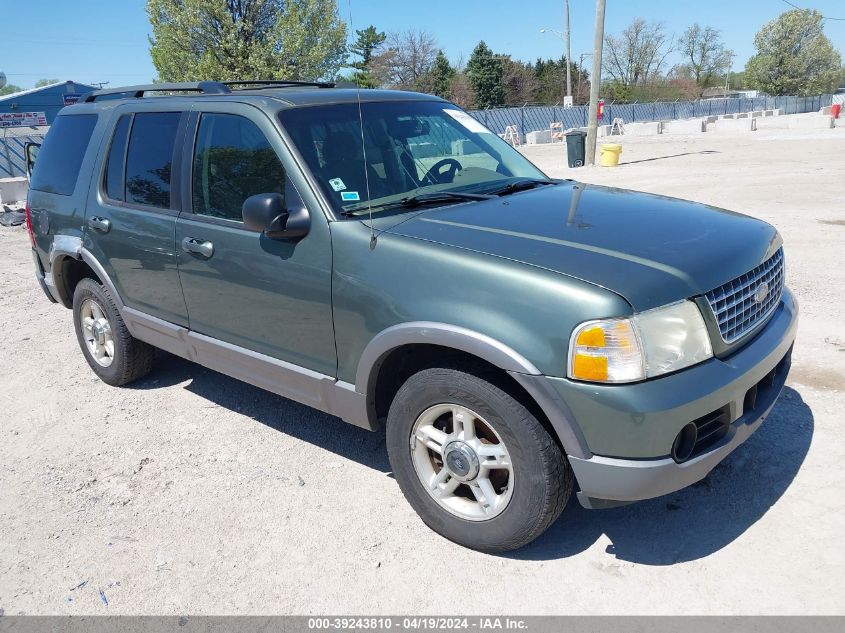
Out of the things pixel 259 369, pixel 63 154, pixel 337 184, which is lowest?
pixel 259 369

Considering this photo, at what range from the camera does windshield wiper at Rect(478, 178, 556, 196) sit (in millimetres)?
3736

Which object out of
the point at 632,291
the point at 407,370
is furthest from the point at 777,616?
the point at 407,370

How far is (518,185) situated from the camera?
12.8 feet

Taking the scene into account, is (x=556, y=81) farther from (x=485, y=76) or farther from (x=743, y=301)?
(x=743, y=301)

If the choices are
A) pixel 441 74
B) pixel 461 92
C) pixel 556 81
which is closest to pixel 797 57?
pixel 556 81

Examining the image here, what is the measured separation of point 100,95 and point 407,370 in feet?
11.1

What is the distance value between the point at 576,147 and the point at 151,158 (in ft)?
60.0

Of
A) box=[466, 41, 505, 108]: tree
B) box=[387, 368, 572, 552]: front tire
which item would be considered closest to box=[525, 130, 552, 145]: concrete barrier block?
box=[466, 41, 505, 108]: tree

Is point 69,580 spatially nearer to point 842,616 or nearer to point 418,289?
point 418,289

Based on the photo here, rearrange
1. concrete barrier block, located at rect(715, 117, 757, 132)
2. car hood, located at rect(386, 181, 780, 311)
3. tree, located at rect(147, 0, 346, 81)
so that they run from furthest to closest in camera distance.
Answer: concrete barrier block, located at rect(715, 117, 757, 132) < tree, located at rect(147, 0, 346, 81) < car hood, located at rect(386, 181, 780, 311)

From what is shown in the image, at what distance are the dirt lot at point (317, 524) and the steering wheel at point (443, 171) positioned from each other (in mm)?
1597

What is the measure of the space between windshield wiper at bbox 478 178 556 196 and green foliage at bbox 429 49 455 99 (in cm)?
5739

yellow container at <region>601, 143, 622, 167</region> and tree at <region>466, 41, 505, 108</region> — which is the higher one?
tree at <region>466, 41, 505, 108</region>

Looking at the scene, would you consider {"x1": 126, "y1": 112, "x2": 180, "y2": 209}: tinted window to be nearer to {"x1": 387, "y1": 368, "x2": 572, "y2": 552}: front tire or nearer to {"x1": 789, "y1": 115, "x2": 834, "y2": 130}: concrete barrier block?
{"x1": 387, "y1": 368, "x2": 572, "y2": 552}: front tire
